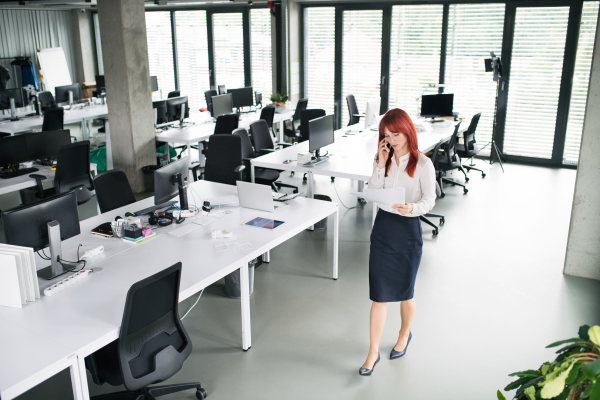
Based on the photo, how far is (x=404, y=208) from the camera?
3150mm

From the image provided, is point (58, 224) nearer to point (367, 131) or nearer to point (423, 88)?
point (367, 131)

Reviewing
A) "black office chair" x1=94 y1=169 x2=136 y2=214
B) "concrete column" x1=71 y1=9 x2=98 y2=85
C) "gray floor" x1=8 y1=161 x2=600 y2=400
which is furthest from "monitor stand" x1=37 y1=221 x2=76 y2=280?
"concrete column" x1=71 y1=9 x2=98 y2=85

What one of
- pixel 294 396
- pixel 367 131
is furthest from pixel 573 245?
pixel 367 131

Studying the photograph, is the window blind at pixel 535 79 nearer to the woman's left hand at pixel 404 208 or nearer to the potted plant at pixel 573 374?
the woman's left hand at pixel 404 208

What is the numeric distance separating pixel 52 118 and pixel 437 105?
620 centimetres

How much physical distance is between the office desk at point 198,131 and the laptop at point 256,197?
309 cm

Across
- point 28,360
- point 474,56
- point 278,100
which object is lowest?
point 28,360

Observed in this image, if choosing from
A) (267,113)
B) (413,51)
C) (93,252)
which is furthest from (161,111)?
(93,252)

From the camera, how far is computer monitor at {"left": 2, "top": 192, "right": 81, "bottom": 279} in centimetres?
308

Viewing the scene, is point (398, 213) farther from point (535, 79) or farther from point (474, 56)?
point (474, 56)

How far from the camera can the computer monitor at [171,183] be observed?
4121 millimetres

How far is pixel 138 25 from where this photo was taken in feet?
22.8

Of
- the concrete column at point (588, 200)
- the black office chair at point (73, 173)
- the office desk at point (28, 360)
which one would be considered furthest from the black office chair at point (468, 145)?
the office desk at point (28, 360)

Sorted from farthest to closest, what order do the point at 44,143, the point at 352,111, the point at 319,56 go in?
the point at 319,56, the point at 352,111, the point at 44,143
